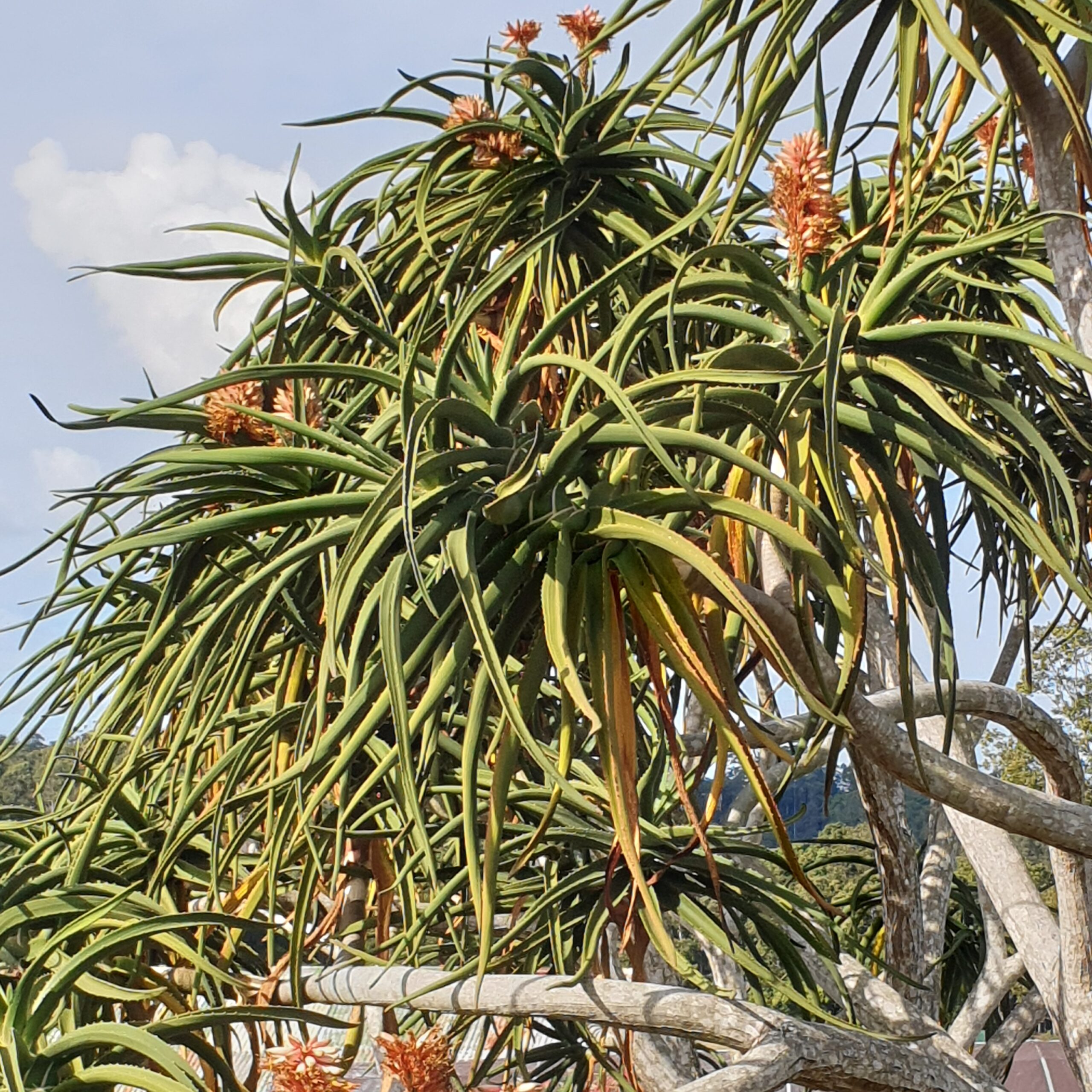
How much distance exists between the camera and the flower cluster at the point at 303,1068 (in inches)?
55.9

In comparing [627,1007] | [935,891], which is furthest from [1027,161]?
[935,891]

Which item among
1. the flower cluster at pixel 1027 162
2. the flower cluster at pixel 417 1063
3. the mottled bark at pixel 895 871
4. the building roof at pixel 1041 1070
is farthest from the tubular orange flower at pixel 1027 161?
the building roof at pixel 1041 1070

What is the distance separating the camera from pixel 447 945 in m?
2.48

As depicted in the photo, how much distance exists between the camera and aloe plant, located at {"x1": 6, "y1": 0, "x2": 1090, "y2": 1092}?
1.27 metres

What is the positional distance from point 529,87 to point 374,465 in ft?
3.77

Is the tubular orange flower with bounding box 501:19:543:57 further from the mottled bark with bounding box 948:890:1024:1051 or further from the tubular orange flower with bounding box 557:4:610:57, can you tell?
the mottled bark with bounding box 948:890:1024:1051

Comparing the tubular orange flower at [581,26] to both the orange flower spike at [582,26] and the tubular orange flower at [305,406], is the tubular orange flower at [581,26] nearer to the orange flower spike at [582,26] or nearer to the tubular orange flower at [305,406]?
the orange flower spike at [582,26]

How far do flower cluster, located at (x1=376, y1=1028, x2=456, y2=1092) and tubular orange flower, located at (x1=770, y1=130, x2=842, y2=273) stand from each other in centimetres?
100

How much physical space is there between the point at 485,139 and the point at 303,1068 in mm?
1456

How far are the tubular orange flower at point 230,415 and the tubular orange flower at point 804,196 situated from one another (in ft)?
2.08

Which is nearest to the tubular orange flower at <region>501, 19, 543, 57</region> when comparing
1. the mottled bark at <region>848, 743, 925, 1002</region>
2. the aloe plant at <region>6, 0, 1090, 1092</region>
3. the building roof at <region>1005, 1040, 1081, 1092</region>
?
the aloe plant at <region>6, 0, 1090, 1092</region>

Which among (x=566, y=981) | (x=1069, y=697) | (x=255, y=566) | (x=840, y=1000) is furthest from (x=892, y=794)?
(x=1069, y=697)

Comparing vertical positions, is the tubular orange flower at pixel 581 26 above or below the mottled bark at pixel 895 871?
above

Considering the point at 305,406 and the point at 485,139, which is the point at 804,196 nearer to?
the point at 305,406
